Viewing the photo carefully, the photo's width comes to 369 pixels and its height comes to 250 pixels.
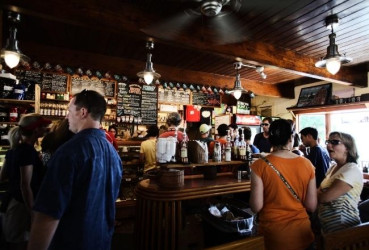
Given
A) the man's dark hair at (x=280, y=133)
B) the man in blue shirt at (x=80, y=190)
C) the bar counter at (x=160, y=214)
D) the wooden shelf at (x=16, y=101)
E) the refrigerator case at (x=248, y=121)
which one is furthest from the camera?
the refrigerator case at (x=248, y=121)

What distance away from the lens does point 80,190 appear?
1293mm

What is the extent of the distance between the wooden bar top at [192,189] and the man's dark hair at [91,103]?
118cm

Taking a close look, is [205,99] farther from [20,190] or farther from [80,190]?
[80,190]

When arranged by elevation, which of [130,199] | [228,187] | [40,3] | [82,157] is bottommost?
[130,199]

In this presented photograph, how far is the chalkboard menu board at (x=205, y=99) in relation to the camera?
292 inches

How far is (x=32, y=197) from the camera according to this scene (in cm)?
208

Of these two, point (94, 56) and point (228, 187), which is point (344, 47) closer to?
point (228, 187)

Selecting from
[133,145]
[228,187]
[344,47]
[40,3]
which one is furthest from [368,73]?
[40,3]

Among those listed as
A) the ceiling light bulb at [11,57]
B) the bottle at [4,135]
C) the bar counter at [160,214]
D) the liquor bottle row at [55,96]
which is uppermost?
the ceiling light bulb at [11,57]

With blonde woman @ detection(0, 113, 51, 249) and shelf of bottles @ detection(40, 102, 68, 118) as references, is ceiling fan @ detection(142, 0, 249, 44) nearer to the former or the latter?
blonde woman @ detection(0, 113, 51, 249)

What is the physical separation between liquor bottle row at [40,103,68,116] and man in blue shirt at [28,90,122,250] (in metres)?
4.99

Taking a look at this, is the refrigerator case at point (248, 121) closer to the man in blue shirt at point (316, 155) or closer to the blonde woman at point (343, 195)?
the man in blue shirt at point (316, 155)

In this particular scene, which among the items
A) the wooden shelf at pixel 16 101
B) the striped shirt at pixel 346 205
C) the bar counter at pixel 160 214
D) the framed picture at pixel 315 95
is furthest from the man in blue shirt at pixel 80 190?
the framed picture at pixel 315 95

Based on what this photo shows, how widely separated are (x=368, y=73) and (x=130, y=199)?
6.09 metres
